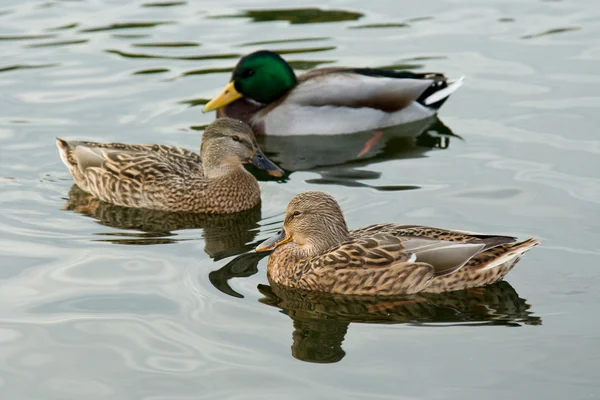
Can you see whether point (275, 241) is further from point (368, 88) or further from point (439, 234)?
point (368, 88)

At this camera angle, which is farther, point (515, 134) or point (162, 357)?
point (515, 134)

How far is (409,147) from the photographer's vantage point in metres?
11.8

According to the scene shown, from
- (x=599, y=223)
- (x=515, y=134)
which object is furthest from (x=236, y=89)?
(x=599, y=223)

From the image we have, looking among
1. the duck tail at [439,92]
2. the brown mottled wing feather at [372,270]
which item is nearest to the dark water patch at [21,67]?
the duck tail at [439,92]

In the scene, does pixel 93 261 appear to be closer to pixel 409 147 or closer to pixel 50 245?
pixel 50 245

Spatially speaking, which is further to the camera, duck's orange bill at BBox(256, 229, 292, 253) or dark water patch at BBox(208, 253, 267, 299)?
duck's orange bill at BBox(256, 229, 292, 253)

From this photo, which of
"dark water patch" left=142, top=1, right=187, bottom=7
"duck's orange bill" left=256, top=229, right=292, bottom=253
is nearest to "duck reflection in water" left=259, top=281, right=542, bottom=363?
"duck's orange bill" left=256, top=229, right=292, bottom=253

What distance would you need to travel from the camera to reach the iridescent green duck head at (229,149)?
33.8ft

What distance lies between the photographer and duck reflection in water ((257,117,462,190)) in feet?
35.8

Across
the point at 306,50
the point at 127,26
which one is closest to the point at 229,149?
the point at 306,50

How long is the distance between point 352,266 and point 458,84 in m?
4.99

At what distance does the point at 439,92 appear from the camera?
1255 centimetres

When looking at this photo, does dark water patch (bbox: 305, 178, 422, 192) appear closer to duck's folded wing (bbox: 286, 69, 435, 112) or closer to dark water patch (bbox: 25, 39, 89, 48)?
duck's folded wing (bbox: 286, 69, 435, 112)

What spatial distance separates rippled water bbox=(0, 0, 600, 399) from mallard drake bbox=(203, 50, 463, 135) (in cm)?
28
